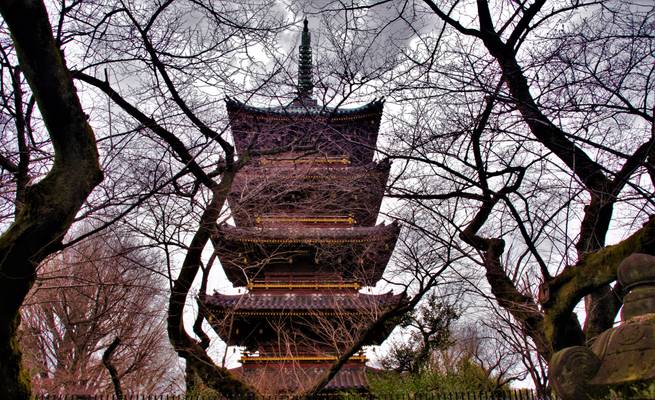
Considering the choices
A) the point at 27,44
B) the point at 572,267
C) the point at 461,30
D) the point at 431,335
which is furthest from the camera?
the point at 431,335

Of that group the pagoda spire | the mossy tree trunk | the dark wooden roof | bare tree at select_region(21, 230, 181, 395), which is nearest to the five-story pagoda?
the dark wooden roof

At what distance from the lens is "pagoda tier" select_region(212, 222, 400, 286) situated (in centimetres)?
1341

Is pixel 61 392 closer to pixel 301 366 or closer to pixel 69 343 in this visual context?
pixel 69 343

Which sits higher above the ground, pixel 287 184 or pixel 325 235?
pixel 325 235

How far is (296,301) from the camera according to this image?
13922 mm

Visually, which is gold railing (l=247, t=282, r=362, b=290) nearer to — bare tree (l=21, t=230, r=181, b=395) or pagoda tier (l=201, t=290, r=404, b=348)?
pagoda tier (l=201, t=290, r=404, b=348)

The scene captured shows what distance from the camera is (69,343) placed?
55.5 ft

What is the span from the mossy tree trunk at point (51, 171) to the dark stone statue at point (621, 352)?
382 cm

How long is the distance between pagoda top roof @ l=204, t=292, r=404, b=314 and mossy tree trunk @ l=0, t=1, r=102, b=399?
984 cm

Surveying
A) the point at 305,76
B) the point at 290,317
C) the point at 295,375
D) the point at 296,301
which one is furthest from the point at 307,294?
the point at 305,76

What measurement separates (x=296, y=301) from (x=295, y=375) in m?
2.33

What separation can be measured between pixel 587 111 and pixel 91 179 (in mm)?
3830

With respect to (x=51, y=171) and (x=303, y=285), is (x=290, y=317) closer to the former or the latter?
(x=303, y=285)

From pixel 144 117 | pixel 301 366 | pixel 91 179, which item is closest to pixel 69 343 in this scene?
pixel 301 366
